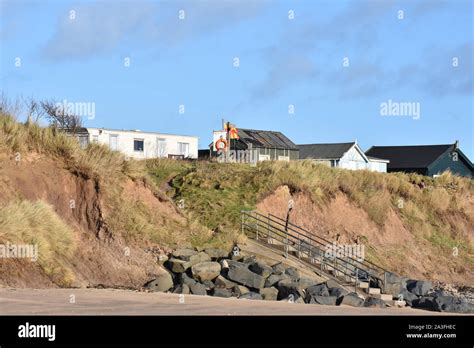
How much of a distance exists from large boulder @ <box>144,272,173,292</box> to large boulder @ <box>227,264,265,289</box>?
204 centimetres

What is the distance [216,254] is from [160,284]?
4245 millimetres

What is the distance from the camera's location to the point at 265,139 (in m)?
75.0

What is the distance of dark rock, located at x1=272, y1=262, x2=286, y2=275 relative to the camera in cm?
2864

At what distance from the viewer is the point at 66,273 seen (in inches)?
928

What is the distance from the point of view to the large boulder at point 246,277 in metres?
26.5

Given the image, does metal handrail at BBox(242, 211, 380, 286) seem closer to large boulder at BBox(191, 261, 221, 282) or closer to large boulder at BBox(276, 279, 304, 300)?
large boulder at BBox(276, 279, 304, 300)

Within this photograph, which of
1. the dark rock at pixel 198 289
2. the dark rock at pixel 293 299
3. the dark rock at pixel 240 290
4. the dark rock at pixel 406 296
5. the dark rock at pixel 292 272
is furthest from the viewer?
the dark rock at pixel 406 296

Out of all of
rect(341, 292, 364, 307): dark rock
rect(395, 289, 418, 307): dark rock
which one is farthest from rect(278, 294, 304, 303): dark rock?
rect(395, 289, 418, 307): dark rock

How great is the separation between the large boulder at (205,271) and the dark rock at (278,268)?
2.57 metres

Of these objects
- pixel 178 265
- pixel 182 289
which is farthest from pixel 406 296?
pixel 182 289

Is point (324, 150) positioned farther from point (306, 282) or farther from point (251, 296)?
point (251, 296)

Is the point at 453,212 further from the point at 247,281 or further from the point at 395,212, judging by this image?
the point at 247,281

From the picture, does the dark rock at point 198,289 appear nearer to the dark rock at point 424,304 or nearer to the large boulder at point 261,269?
the large boulder at point 261,269

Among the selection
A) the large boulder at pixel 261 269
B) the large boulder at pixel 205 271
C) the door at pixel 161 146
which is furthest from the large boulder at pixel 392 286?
the door at pixel 161 146
